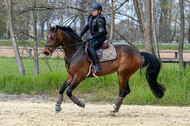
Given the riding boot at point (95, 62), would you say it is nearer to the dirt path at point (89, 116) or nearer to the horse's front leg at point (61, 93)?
the horse's front leg at point (61, 93)

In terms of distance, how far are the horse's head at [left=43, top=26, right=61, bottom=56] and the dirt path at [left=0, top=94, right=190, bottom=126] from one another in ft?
4.90

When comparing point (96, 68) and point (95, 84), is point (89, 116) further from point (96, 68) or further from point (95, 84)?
point (95, 84)

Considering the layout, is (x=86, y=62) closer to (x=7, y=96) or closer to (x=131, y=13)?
(x=7, y=96)

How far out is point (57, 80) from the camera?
980cm

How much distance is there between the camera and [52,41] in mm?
6535

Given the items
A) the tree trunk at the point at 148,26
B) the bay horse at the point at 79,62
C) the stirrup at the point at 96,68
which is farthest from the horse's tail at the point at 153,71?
the tree trunk at the point at 148,26

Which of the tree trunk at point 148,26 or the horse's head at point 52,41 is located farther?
the tree trunk at point 148,26

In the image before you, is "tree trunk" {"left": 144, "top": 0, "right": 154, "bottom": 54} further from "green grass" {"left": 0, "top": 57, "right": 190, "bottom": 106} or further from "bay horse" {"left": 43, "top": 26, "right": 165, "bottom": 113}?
"bay horse" {"left": 43, "top": 26, "right": 165, "bottom": 113}

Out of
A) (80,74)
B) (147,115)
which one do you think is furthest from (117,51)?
(147,115)

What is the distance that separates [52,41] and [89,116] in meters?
1.95

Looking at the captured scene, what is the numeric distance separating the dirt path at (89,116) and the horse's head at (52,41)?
1.49 meters

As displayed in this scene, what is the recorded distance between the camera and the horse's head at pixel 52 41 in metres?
6.45

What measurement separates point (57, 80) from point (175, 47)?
22994 millimetres

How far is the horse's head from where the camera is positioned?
645 centimetres
